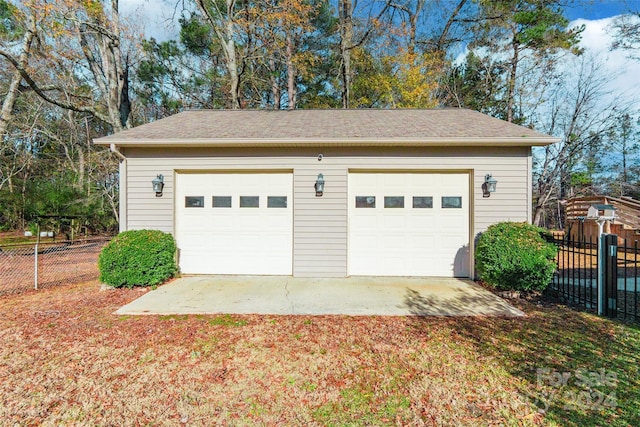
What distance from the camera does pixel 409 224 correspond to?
237 inches

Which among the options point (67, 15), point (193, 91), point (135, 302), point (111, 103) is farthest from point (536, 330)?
point (193, 91)

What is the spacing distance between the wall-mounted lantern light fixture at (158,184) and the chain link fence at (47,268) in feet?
7.41

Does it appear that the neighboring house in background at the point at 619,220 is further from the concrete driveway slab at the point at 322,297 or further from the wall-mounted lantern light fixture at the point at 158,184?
the wall-mounted lantern light fixture at the point at 158,184

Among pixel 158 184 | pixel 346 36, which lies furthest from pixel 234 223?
pixel 346 36

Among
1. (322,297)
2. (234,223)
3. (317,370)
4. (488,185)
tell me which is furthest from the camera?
(234,223)

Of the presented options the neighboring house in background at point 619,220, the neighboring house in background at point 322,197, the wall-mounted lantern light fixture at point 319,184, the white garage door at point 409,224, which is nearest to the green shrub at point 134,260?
the neighboring house in background at point 322,197

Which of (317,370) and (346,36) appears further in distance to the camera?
(346,36)

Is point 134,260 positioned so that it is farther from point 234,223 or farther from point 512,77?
point 512,77

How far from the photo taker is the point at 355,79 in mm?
13906

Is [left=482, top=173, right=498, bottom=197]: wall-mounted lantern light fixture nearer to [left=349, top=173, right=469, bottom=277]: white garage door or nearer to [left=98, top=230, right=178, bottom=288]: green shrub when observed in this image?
[left=349, top=173, right=469, bottom=277]: white garage door

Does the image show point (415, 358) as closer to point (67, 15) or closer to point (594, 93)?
point (67, 15)

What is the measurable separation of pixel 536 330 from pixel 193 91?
16503 mm

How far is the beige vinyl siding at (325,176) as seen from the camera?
19.2 feet

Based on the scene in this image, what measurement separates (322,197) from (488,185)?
3.31 metres
